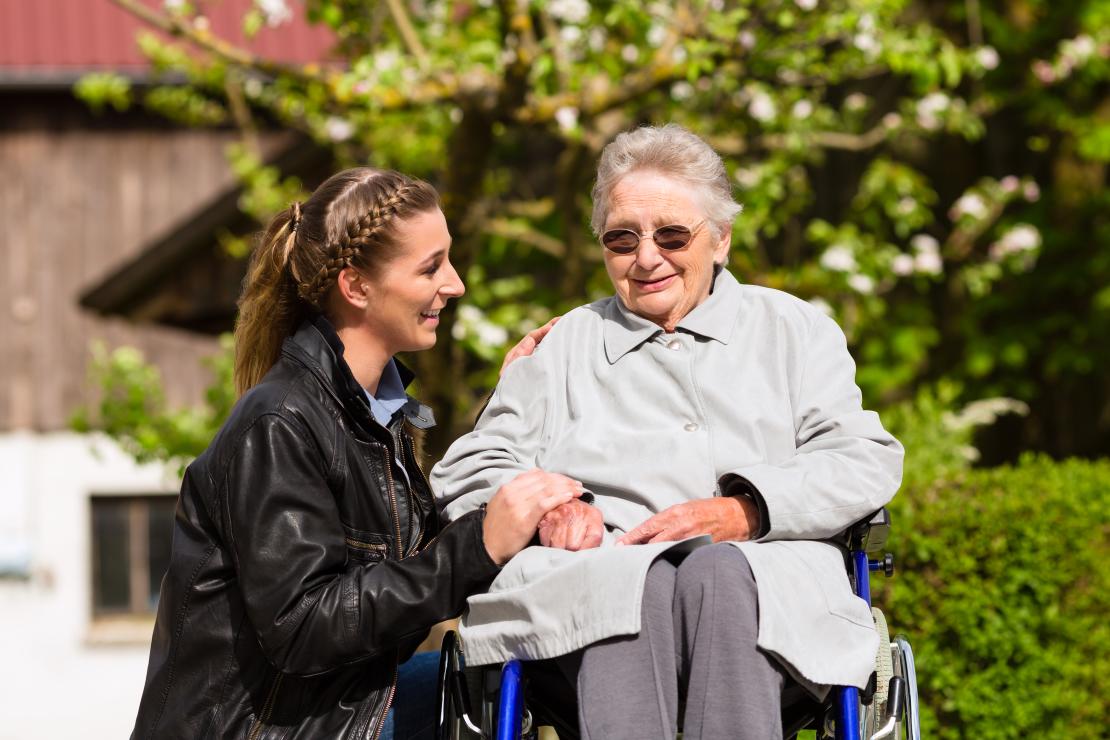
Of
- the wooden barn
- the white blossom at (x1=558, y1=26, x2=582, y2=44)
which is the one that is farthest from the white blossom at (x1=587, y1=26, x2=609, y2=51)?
the wooden barn

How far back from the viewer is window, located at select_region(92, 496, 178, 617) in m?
8.54

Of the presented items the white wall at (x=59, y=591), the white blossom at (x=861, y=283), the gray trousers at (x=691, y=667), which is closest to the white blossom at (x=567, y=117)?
the white blossom at (x=861, y=283)

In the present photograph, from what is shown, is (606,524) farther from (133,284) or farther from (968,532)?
(133,284)

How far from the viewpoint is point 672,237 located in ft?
9.45

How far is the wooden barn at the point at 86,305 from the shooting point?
27.2 ft

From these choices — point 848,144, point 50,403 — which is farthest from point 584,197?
point 50,403

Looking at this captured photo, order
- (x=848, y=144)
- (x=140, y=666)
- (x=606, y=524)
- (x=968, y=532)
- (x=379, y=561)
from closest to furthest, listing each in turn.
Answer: (x=379, y=561), (x=606, y=524), (x=968, y=532), (x=848, y=144), (x=140, y=666)

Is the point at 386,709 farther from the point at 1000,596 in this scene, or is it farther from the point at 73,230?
the point at 73,230

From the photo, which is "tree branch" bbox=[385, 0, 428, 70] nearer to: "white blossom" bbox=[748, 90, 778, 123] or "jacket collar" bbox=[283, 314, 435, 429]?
"white blossom" bbox=[748, 90, 778, 123]

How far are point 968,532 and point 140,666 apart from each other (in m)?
5.78

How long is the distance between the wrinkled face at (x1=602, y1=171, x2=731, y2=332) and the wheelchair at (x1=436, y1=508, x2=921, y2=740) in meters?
0.61

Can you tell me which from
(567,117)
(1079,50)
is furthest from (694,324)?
(1079,50)

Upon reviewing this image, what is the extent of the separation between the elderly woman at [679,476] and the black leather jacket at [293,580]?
0.56ft

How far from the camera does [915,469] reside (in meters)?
5.00
